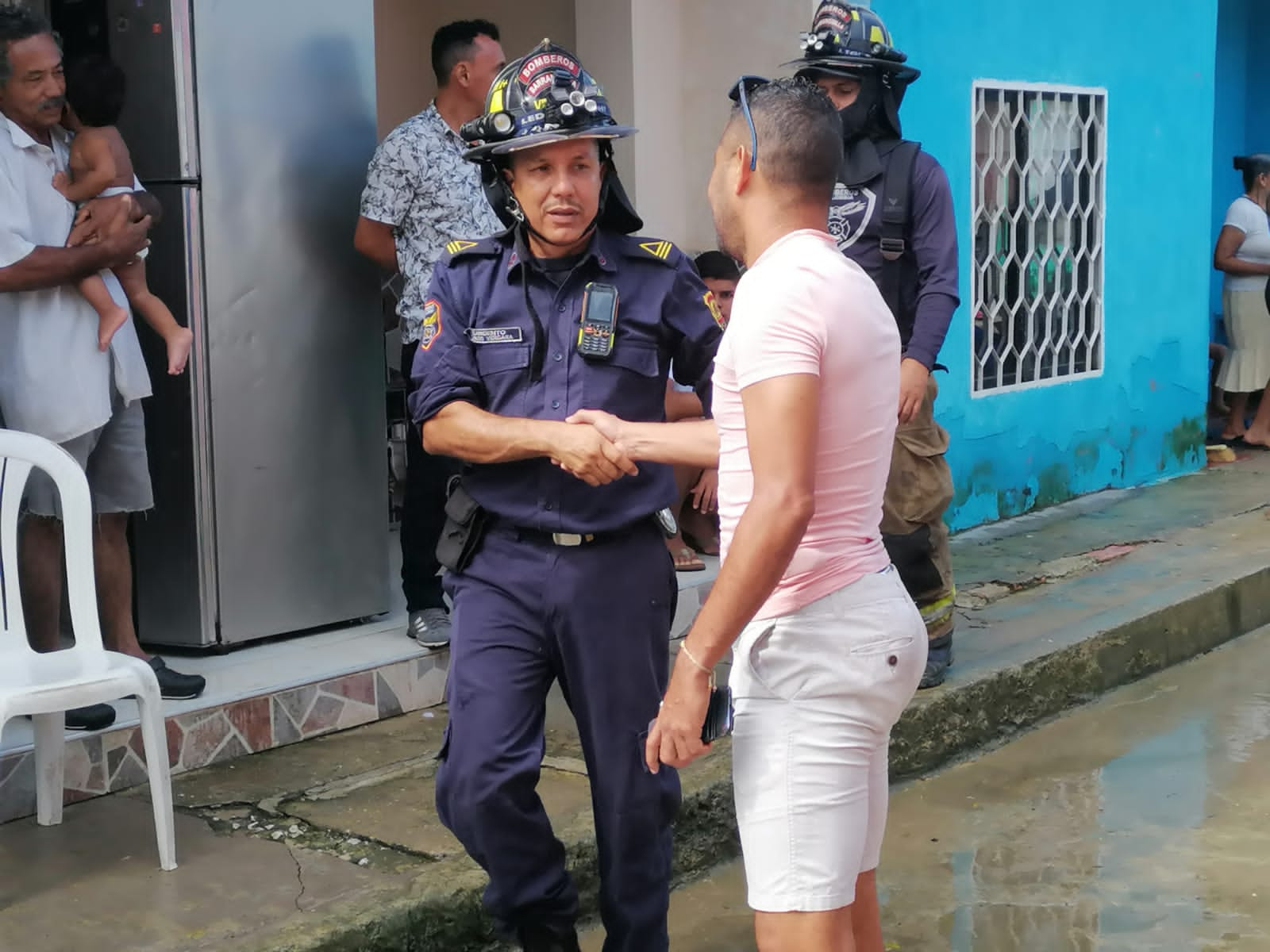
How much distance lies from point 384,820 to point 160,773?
2.09 feet

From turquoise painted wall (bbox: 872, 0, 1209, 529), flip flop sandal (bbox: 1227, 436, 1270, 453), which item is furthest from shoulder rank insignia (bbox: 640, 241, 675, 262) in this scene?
flip flop sandal (bbox: 1227, 436, 1270, 453)

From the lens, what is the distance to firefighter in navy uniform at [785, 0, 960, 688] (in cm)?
478

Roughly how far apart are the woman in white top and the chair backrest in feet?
27.3

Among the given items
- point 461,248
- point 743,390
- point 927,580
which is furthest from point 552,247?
point 927,580

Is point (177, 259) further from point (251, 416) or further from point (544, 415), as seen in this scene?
point (544, 415)

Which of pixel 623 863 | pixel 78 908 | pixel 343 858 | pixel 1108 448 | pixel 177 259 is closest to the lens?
pixel 623 863

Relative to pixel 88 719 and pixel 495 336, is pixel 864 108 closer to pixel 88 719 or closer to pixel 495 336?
pixel 495 336

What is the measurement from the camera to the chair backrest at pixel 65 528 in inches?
150

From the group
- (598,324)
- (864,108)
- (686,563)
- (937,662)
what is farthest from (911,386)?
(598,324)

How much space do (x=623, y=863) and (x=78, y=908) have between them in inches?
48.5

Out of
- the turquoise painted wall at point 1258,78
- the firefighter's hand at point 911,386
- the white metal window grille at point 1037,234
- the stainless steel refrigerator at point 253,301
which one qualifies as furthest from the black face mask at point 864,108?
the turquoise painted wall at point 1258,78

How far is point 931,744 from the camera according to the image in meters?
5.12

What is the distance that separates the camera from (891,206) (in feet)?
15.9

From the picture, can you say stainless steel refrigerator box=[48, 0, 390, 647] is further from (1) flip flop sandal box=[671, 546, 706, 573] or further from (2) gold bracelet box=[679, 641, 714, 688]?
(2) gold bracelet box=[679, 641, 714, 688]
